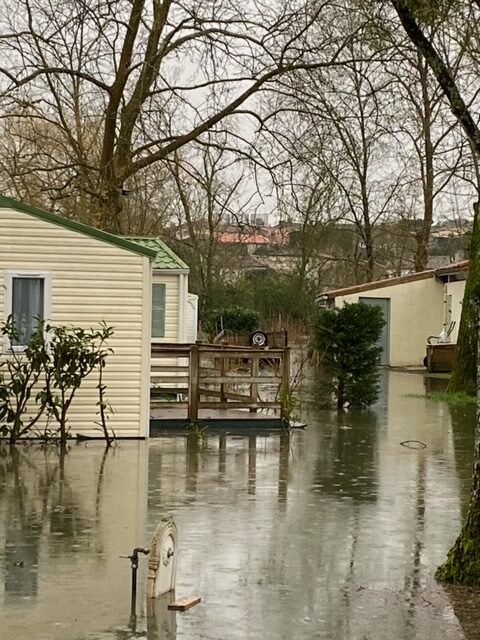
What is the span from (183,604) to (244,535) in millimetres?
2490

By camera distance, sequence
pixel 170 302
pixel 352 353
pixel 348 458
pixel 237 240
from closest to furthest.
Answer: pixel 348 458 → pixel 352 353 → pixel 170 302 → pixel 237 240

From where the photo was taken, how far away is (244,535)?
9562 millimetres

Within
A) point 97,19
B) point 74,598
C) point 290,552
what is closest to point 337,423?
point 97,19

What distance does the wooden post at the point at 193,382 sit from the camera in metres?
17.6

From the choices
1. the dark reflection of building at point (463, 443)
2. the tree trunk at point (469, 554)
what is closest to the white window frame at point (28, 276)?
the dark reflection of building at point (463, 443)

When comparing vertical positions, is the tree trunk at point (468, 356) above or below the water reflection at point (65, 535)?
above

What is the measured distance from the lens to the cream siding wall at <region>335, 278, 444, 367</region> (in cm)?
3916

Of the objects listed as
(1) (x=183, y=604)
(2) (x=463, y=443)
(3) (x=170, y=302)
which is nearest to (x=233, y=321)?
(3) (x=170, y=302)

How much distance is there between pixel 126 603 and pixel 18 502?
13.2ft

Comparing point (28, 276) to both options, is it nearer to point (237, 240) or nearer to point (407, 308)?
point (407, 308)

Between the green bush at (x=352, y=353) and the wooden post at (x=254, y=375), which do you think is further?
the green bush at (x=352, y=353)

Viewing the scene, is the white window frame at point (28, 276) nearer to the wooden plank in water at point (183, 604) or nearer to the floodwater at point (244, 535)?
the floodwater at point (244, 535)

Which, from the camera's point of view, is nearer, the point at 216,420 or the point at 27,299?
the point at 27,299

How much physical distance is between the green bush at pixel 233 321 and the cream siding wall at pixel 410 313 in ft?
16.8
